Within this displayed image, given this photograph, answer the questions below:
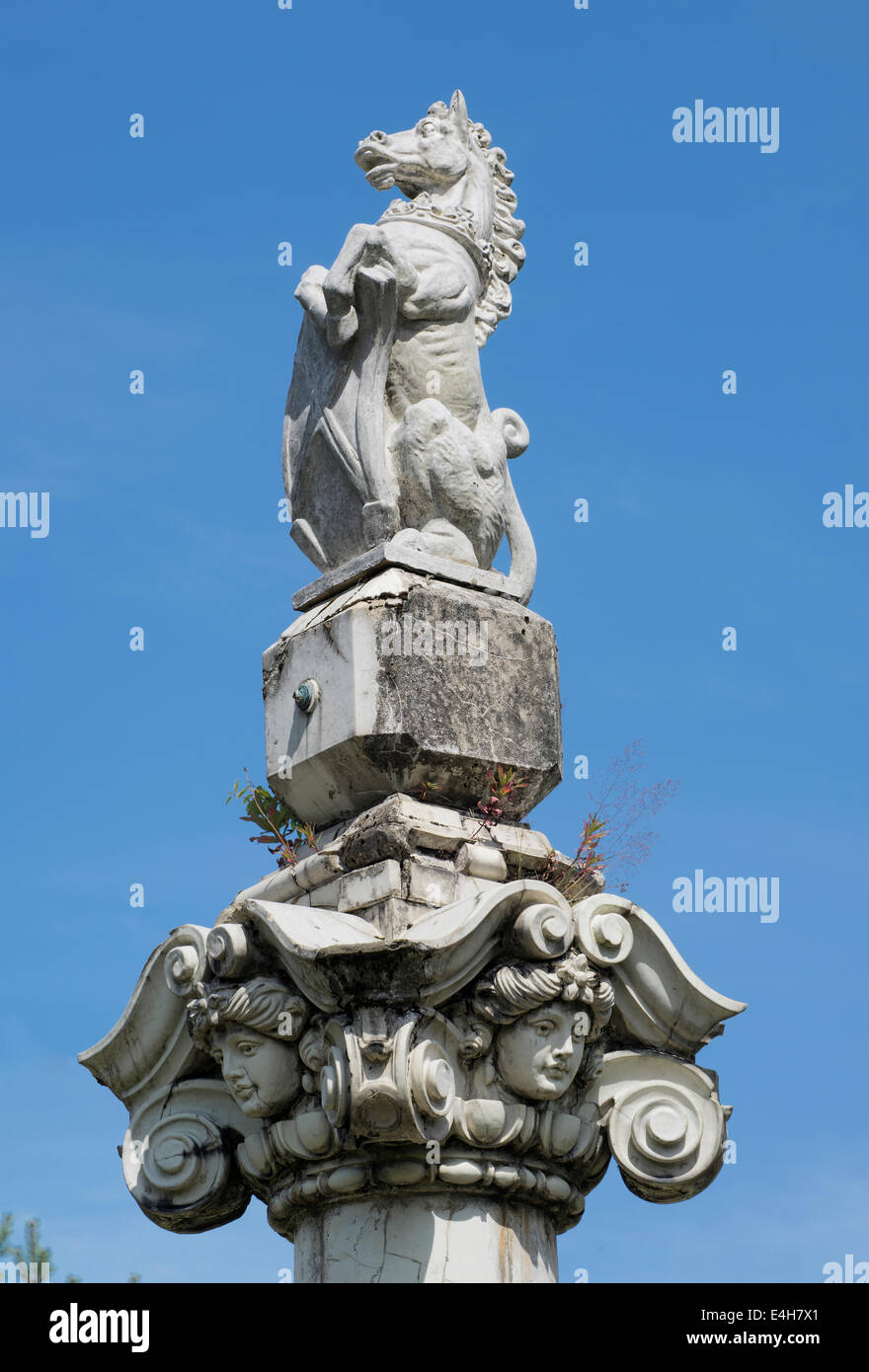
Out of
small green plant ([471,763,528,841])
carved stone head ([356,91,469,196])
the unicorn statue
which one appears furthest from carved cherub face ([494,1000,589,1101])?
carved stone head ([356,91,469,196])

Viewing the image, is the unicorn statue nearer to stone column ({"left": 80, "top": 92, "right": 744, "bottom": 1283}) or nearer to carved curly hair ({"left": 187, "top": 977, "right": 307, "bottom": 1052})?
stone column ({"left": 80, "top": 92, "right": 744, "bottom": 1283})

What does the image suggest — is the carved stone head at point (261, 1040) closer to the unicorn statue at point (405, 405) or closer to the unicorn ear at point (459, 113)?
the unicorn statue at point (405, 405)

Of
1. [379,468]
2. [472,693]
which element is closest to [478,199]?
[379,468]

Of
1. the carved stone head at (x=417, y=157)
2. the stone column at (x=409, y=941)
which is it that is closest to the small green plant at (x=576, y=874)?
the stone column at (x=409, y=941)

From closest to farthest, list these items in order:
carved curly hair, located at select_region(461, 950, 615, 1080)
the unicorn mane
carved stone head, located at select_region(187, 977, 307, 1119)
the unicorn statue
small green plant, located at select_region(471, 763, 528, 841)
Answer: carved curly hair, located at select_region(461, 950, 615, 1080), carved stone head, located at select_region(187, 977, 307, 1119), small green plant, located at select_region(471, 763, 528, 841), the unicorn statue, the unicorn mane

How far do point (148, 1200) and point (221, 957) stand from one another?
126cm

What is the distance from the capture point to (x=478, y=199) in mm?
10047

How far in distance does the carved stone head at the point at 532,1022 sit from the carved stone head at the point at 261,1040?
2.32 ft

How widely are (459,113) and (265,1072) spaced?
4954 mm

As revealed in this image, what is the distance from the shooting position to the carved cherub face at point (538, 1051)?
7.90 m

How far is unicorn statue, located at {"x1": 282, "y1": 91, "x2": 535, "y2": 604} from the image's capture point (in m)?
9.13
